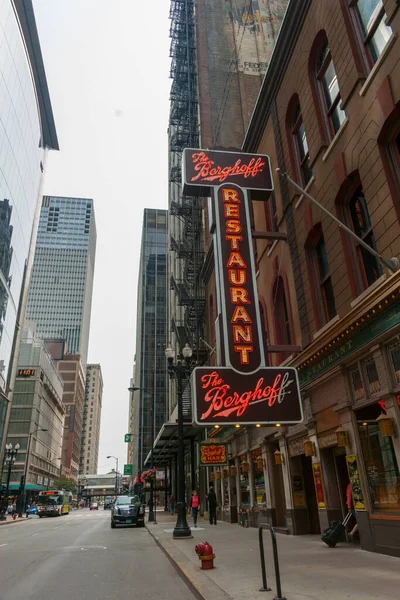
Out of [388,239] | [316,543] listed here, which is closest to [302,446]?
[316,543]

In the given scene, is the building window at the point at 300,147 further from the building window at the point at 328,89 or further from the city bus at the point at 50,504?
the city bus at the point at 50,504

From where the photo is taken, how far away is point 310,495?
16.3m

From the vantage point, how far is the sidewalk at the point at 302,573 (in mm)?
7007

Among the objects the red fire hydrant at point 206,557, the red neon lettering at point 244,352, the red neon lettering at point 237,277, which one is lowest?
the red fire hydrant at point 206,557

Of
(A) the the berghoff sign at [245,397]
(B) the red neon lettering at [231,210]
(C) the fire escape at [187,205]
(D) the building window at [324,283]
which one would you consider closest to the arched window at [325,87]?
(D) the building window at [324,283]

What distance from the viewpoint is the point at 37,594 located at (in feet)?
27.4

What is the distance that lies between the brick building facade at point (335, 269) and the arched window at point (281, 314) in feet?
0.15

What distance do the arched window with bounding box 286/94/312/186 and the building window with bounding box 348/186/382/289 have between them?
3689 mm

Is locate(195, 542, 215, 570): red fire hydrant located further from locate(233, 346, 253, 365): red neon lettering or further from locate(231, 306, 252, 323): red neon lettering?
locate(231, 306, 252, 323): red neon lettering

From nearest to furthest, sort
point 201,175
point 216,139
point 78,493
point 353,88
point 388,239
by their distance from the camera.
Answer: point 388,239, point 353,88, point 201,175, point 216,139, point 78,493

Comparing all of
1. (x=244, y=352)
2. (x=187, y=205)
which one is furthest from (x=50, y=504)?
(x=244, y=352)

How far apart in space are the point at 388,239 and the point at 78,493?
16371 cm

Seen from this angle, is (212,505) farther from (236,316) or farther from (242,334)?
(236,316)

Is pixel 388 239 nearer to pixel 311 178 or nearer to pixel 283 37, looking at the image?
pixel 311 178
